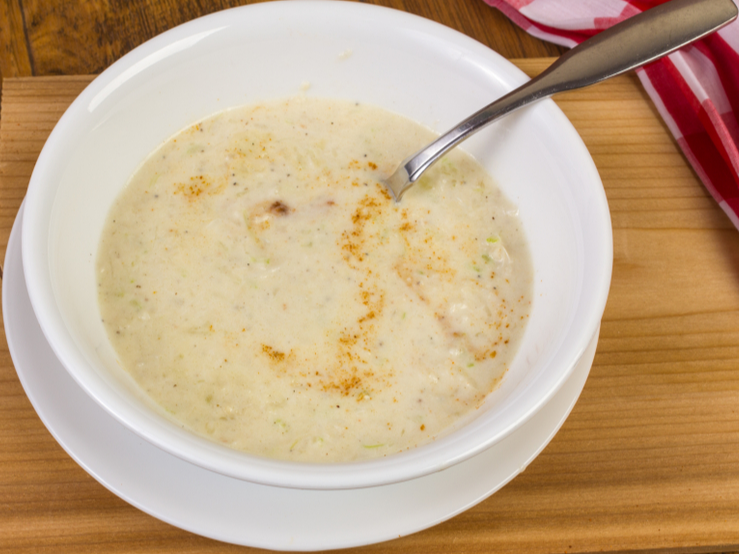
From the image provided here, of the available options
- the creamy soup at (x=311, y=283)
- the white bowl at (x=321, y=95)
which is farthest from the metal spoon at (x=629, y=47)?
the creamy soup at (x=311, y=283)

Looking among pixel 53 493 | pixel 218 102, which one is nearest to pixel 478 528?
pixel 53 493

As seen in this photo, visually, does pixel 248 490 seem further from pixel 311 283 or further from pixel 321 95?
pixel 321 95

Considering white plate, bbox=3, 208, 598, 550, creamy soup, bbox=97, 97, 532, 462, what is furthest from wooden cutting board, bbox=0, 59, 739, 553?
creamy soup, bbox=97, 97, 532, 462

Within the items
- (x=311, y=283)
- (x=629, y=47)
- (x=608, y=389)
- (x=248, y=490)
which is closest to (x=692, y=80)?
(x=629, y=47)

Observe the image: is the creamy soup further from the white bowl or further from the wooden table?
the wooden table

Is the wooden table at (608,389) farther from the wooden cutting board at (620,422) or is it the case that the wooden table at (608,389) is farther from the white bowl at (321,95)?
the white bowl at (321,95)
